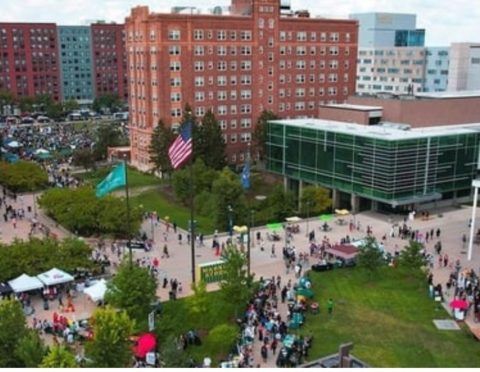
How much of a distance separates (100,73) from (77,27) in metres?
12.0

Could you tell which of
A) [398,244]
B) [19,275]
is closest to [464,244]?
[398,244]

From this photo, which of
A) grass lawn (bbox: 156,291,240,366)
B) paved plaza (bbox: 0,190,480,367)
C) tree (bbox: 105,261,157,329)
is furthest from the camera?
paved plaza (bbox: 0,190,480,367)

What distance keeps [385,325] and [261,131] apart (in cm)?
4628

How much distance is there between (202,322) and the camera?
35375mm

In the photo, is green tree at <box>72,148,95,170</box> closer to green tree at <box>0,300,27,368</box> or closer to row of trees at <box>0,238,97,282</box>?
row of trees at <box>0,238,97,282</box>

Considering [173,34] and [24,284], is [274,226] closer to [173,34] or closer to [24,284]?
[24,284]

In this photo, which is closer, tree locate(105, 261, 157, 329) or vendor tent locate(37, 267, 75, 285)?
tree locate(105, 261, 157, 329)

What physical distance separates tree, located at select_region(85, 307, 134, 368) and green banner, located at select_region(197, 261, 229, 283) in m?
13.5

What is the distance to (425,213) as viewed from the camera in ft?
195

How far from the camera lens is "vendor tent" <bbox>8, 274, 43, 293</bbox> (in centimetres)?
3797

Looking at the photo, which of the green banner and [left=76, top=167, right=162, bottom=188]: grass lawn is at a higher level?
the green banner

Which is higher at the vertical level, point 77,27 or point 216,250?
point 77,27

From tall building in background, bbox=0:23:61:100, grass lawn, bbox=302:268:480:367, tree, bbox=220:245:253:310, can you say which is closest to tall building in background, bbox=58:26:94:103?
tall building in background, bbox=0:23:61:100

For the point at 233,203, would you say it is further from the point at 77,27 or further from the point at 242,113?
the point at 77,27
